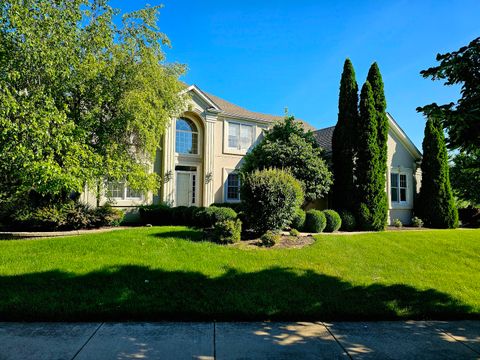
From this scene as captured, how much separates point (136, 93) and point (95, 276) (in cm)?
777

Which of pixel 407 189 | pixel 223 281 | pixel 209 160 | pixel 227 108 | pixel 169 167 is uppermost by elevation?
pixel 227 108

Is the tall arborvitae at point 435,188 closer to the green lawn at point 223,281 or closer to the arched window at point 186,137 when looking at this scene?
the green lawn at point 223,281

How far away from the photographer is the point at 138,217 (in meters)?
16.2

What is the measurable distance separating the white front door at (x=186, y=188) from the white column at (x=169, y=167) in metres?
0.76

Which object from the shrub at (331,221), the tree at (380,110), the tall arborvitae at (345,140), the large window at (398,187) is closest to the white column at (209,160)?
the tall arborvitae at (345,140)

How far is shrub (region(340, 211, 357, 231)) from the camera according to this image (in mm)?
14688

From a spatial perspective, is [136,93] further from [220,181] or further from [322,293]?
[322,293]

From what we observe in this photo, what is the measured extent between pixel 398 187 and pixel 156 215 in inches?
587

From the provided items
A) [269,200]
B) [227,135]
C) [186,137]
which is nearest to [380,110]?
[227,135]

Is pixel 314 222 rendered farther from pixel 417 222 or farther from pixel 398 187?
pixel 398 187

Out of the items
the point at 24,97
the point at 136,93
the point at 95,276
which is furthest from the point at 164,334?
the point at 136,93

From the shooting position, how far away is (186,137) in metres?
18.5

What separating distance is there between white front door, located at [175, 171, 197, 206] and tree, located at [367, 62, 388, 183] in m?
10.6

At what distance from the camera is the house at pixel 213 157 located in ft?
56.9
